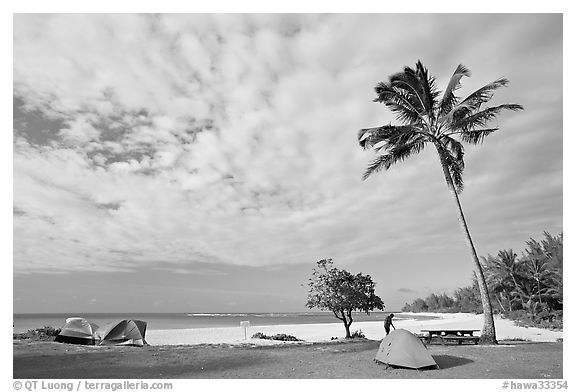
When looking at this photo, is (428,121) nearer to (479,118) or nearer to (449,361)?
(479,118)

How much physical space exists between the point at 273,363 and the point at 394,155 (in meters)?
10.6

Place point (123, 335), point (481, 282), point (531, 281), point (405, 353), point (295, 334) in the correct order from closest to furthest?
point (405, 353) < point (481, 282) < point (123, 335) < point (295, 334) < point (531, 281)

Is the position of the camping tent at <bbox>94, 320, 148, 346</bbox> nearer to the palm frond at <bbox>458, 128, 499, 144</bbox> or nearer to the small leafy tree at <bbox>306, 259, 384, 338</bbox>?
the small leafy tree at <bbox>306, 259, 384, 338</bbox>

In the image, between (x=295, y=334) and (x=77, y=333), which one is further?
(x=295, y=334)

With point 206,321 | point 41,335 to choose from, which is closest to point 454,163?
point 41,335

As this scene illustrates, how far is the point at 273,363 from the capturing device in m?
13.4

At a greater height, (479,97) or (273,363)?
(479,97)

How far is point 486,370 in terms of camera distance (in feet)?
39.2

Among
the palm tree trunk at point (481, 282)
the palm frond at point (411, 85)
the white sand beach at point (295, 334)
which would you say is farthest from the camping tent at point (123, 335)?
the palm frond at point (411, 85)

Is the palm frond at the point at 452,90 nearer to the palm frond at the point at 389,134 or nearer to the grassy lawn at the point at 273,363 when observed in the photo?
the palm frond at the point at 389,134

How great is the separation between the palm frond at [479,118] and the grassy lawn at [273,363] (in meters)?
9.04
